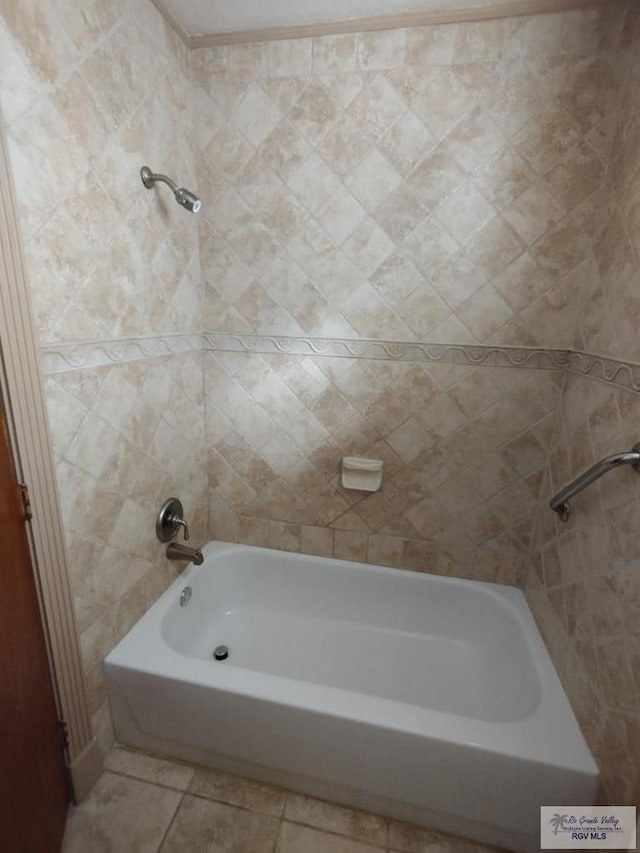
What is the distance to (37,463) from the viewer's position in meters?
0.93

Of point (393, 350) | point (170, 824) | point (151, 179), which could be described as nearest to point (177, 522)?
point (170, 824)

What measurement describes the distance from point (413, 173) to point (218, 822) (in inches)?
87.1

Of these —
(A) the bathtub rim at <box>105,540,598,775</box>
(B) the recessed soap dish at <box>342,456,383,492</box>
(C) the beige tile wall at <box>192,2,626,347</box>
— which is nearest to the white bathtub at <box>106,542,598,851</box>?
(A) the bathtub rim at <box>105,540,598,775</box>

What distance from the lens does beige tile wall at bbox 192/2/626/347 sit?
127cm

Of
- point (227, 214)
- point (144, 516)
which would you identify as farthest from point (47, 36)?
point (144, 516)

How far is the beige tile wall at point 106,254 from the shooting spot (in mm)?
896

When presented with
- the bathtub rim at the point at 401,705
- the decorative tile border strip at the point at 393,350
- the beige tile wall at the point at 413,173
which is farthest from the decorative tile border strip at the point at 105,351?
the bathtub rim at the point at 401,705

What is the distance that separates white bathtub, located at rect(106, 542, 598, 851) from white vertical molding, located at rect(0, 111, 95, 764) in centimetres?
16

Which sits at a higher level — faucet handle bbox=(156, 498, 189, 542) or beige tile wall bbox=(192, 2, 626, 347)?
beige tile wall bbox=(192, 2, 626, 347)

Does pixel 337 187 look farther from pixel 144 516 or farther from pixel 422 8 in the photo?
pixel 144 516

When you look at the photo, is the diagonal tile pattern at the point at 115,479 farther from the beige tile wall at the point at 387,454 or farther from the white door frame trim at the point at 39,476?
the beige tile wall at the point at 387,454

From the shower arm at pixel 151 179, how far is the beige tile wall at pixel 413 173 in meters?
0.34

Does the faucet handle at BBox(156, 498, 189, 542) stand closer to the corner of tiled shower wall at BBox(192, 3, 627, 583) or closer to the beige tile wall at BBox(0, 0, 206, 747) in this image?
the beige tile wall at BBox(0, 0, 206, 747)

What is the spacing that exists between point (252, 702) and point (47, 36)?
179 cm
